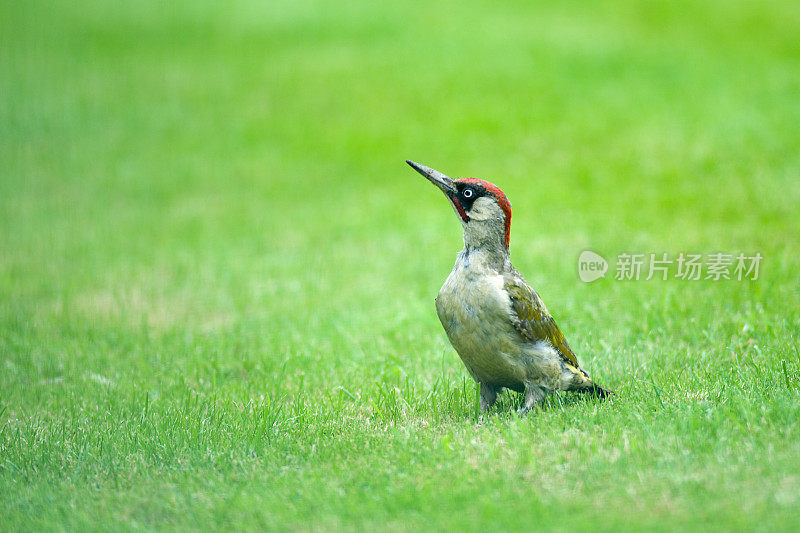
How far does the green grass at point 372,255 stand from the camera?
487 cm

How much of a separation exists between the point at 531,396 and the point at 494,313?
A: 69cm

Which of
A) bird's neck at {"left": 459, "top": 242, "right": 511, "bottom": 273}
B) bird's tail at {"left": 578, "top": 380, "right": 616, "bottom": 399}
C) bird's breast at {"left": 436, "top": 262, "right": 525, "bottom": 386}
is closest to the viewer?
bird's breast at {"left": 436, "top": 262, "right": 525, "bottom": 386}

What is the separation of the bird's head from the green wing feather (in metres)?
0.29

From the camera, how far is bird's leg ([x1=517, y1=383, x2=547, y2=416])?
5.83 meters

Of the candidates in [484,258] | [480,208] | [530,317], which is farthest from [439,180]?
[530,317]

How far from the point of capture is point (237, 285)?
11.2 meters

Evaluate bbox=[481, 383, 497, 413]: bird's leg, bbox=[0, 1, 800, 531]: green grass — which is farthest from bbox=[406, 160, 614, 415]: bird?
bbox=[0, 1, 800, 531]: green grass

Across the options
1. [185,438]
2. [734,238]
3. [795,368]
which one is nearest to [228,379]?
[185,438]

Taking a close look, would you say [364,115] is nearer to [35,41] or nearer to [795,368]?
[35,41]

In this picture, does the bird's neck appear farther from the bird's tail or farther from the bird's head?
the bird's tail

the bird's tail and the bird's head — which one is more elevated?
the bird's head

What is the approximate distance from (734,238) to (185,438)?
7.15m

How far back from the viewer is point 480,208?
579 cm

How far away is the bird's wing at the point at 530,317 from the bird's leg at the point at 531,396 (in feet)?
0.95
